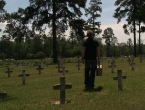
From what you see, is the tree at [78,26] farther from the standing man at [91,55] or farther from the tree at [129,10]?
the standing man at [91,55]

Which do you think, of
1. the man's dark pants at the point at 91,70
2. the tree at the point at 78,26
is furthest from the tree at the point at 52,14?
the man's dark pants at the point at 91,70

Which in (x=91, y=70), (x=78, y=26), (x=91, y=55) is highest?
(x=78, y=26)

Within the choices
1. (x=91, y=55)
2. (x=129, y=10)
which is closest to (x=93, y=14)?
(x=129, y=10)

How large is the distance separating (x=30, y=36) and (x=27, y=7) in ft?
13.9

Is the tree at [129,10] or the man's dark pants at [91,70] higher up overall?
the tree at [129,10]

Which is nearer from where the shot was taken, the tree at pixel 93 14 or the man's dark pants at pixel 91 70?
the man's dark pants at pixel 91 70

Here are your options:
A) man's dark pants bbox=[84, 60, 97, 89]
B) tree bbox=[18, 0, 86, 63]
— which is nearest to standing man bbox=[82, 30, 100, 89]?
man's dark pants bbox=[84, 60, 97, 89]

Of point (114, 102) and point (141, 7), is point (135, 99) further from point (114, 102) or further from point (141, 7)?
point (141, 7)

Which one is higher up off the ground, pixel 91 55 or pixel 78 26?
pixel 78 26

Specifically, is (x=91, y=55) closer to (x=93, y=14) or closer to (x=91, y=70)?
(x=91, y=70)

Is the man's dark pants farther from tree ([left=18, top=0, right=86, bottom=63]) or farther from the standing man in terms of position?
tree ([left=18, top=0, right=86, bottom=63])

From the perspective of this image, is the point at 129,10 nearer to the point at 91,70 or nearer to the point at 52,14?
the point at 52,14

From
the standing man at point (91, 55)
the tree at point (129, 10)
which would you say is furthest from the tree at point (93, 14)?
the standing man at point (91, 55)

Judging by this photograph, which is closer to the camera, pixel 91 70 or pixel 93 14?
pixel 91 70
